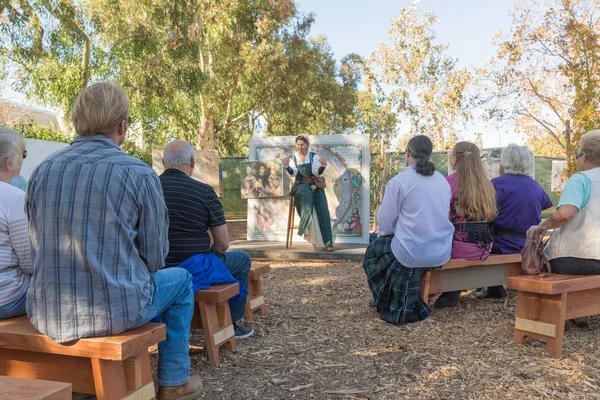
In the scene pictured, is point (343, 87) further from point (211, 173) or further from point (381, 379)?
point (381, 379)

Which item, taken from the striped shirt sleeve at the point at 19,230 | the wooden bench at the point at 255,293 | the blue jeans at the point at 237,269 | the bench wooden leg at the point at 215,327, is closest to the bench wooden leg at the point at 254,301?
the wooden bench at the point at 255,293

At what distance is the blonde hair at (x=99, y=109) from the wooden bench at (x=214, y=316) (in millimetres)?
1228

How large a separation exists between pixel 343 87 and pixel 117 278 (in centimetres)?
2568

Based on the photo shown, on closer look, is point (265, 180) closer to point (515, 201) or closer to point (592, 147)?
point (515, 201)

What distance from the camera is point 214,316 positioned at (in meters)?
3.42

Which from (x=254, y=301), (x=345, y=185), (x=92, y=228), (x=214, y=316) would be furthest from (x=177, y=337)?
(x=345, y=185)

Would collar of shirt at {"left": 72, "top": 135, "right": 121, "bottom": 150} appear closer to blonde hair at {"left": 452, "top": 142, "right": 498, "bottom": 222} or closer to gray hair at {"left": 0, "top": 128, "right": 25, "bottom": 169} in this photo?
gray hair at {"left": 0, "top": 128, "right": 25, "bottom": 169}

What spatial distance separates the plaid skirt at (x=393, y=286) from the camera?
14.0ft

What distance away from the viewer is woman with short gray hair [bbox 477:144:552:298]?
4.68 meters

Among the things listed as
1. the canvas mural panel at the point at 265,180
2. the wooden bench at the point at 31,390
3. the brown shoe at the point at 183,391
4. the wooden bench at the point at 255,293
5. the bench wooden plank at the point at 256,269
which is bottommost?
the brown shoe at the point at 183,391

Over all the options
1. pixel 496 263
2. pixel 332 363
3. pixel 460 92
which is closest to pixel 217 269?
pixel 332 363

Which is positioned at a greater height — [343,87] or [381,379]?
[343,87]

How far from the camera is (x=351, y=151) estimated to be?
8875mm

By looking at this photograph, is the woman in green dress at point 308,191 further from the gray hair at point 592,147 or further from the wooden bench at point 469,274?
the gray hair at point 592,147
